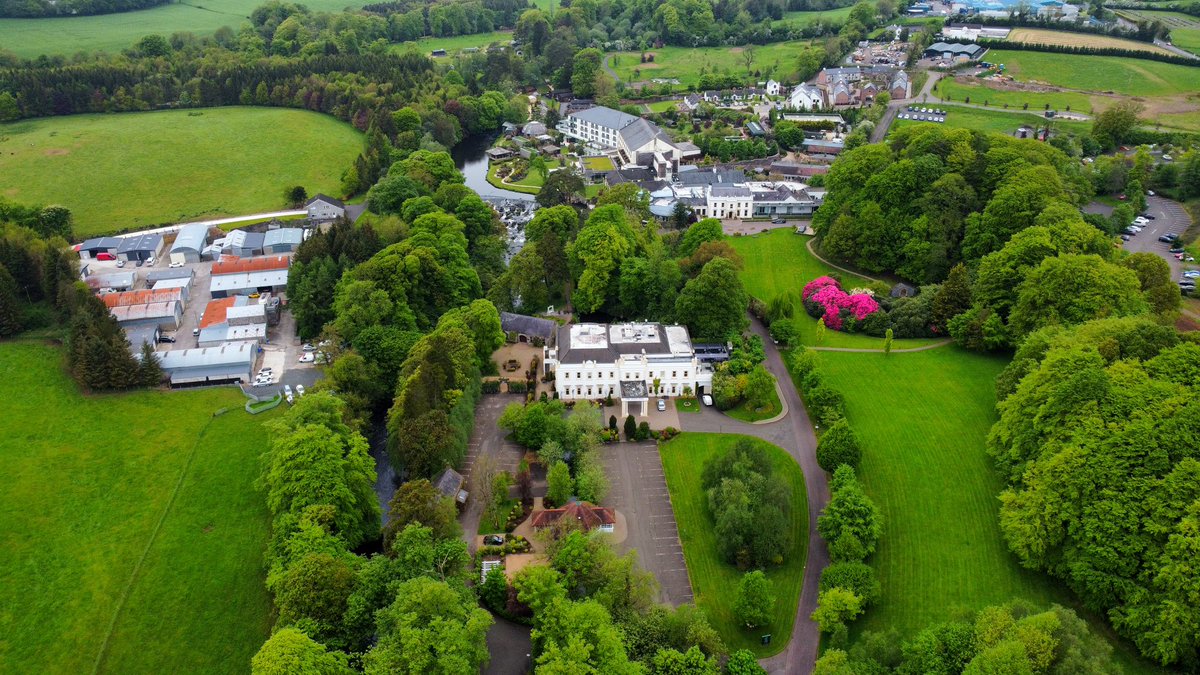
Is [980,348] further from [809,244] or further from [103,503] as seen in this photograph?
[103,503]

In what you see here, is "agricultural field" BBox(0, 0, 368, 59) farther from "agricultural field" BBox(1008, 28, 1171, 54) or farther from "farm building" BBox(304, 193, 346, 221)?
"agricultural field" BBox(1008, 28, 1171, 54)

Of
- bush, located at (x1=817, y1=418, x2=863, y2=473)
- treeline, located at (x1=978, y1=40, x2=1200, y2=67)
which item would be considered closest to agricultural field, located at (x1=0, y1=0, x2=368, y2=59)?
bush, located at (x1=817, y1=418, x2=863, y2=473)

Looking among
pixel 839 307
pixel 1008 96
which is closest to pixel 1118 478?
pixel 839 307

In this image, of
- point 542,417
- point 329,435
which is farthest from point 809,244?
point 329,435

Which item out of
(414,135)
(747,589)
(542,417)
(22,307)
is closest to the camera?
(747,589)

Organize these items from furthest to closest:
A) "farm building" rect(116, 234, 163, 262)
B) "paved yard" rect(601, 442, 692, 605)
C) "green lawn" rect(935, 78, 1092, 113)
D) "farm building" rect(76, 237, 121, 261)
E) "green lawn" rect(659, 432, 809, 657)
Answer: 1. "green lawn" rect(935, 78, 1092, 113)
2. "farm building" rect(76, 237, 121, 261)
3. "farm building" rect(116, 234, 163, 262)
4. "paved yard" rect(601, 442, 692, 605)
5. "green lawn" rect(659, 432, 809, 657)

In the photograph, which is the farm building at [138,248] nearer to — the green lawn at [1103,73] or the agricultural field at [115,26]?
the agricultural field at [115,26]

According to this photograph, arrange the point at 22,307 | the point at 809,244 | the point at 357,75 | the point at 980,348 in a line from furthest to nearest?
the point at 357,75, the point at 809,244, the point at 22,307, the point at 980,348
